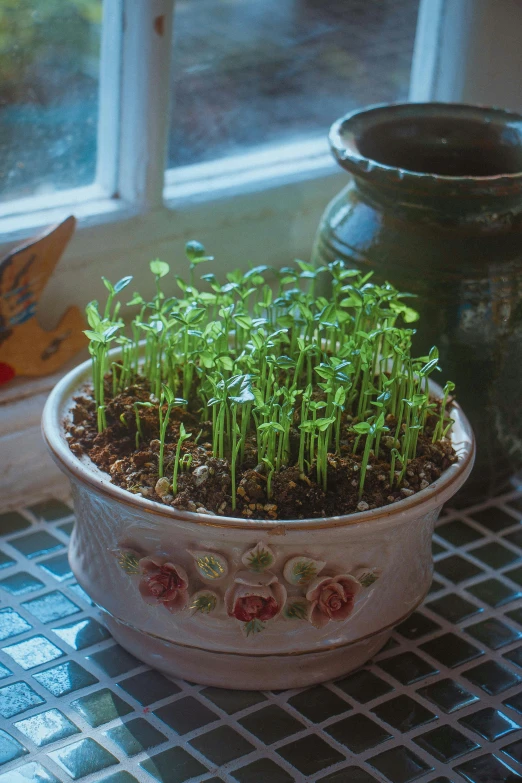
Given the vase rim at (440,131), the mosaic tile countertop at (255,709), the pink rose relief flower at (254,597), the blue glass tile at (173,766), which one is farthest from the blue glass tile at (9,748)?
the vase rim at (440,131)

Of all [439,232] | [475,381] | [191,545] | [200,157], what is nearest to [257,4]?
[200,157]

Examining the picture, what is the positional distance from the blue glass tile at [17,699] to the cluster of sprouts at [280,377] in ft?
0.79

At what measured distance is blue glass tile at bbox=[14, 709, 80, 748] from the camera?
2.71 ft

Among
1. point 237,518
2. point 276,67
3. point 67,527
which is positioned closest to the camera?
point 237,518

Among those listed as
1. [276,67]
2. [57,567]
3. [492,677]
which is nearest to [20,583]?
[57,567]

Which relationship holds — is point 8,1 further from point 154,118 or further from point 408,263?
point 408,263

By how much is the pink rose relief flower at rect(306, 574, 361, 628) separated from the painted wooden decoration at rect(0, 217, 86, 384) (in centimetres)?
51

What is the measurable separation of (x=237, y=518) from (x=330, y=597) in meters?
0.11

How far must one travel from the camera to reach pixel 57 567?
1.05 m

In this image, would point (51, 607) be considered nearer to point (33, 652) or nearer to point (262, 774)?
point (33, 652)

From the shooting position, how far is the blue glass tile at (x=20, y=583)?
101 centimetres

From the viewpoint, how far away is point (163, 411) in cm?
93

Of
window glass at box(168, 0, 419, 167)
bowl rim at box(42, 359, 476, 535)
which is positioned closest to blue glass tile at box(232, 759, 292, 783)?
bowl rim at box(42, 359, 476, 535)

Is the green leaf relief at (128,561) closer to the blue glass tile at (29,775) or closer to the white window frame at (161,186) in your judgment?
the blue glass tile at (29,775)
